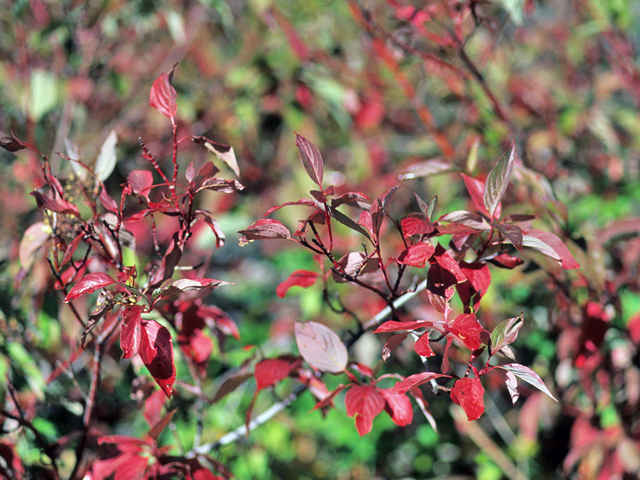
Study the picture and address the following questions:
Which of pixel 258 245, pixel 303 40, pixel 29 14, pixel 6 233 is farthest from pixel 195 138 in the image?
pixel 258 245

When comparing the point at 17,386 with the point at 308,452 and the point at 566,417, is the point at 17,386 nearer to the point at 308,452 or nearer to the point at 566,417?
the point at 308,452

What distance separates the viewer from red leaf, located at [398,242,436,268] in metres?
0.43

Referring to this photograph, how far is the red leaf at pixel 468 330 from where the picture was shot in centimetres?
42

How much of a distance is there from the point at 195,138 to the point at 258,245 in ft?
4.95

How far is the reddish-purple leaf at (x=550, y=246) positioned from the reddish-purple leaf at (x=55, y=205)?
433mm

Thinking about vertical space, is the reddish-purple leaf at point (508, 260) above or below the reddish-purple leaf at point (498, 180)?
below

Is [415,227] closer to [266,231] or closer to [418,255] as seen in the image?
[418,255]

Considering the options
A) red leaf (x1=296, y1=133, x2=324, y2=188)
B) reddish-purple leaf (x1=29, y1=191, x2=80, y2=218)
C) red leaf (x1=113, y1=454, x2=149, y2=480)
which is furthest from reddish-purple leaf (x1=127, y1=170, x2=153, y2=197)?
red leaf (x1=113, y1=454, x2=149, y2=480)

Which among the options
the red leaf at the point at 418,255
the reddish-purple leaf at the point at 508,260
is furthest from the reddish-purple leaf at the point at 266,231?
the reddish-purple leaf at the point at 508,260

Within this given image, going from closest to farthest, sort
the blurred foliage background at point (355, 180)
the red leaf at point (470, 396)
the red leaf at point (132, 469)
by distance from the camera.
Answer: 1. the red leaf at point (470, 396)
2. the red leaf at point (132, 469)
3. the blurred foliage background at point (355, 180)

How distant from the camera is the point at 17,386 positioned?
0.73m

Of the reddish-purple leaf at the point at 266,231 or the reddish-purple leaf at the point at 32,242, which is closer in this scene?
the reddish-purple leaf at the point at 266,231

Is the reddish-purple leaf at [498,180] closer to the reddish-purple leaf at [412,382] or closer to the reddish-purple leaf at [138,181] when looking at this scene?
the reddish-purple leaf at [412,382]

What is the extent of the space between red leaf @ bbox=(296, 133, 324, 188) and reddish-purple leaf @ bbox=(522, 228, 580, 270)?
0.21 meters
